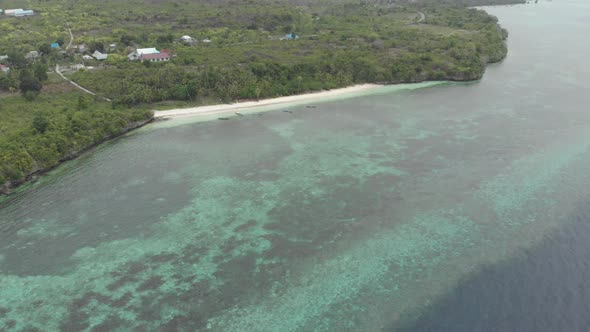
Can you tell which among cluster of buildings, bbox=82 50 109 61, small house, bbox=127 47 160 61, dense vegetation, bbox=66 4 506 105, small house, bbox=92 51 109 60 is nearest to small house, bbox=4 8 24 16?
dense vegetation, bbox=66 4 506 105

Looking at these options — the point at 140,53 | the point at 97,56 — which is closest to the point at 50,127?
the point at 140,53

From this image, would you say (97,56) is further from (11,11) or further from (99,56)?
(11,11)

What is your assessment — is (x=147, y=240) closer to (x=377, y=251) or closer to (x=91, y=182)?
(x=91, y=182)

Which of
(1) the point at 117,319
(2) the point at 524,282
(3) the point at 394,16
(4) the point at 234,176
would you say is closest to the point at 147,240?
(1) the point at 117,319

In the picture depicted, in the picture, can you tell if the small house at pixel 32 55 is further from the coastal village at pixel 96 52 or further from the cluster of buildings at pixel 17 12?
the cluster of buildings at pixel 17 12

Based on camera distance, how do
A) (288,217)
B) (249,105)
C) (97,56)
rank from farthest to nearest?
(97,56) < (249,105) < (288,217)

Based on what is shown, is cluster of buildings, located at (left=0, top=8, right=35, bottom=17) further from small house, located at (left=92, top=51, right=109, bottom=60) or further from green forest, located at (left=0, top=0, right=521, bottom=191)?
small house, located at (left=92, top=51, right=109, bottom=60)

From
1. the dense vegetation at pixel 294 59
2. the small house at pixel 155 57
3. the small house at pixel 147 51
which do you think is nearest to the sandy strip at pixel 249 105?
the dense vegetation at pixel 294 59
